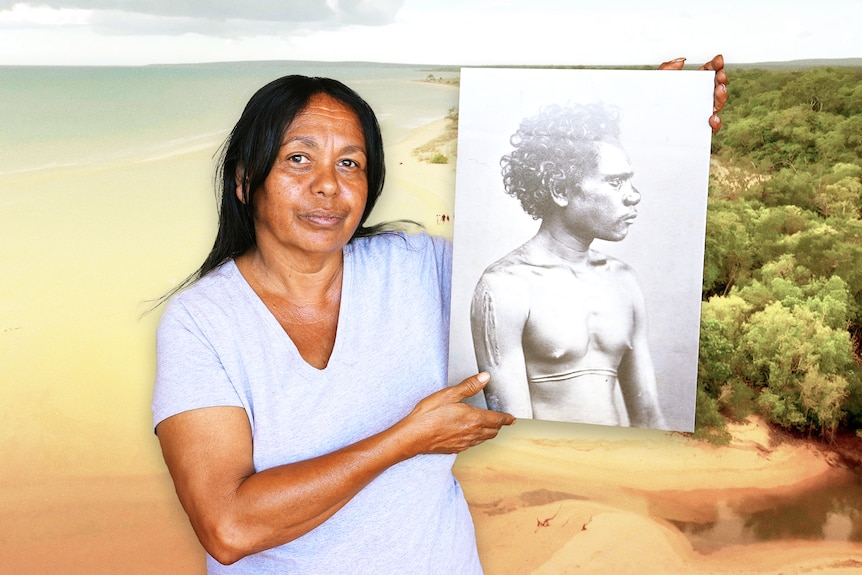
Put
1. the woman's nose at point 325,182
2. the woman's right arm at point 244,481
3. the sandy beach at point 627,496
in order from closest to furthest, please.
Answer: the woman's right arm at point 244,481, the woman's nose at point 325,182, the sandy beach at point 627,496

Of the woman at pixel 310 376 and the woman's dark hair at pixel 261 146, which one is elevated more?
the woman's dark hair at pixel 261 146

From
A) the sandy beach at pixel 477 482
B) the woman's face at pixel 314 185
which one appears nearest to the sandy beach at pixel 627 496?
the sandy beach at pixel 477 482

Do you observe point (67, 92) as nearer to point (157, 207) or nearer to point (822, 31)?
point (157, 207)

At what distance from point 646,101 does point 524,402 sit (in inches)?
25.8

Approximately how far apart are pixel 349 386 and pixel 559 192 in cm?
59

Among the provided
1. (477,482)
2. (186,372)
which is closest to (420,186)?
(477,482)

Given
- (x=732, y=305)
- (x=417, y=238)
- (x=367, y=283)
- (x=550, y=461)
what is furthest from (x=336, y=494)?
(x=732, y=305)

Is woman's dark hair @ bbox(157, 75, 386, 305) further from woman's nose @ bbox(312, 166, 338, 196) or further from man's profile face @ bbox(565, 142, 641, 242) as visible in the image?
man's profile face @ bbox(565, 142, 641, 242)

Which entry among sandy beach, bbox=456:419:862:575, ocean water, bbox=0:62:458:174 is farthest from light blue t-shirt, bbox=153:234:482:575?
ocean water, bbox=0:62:458:174

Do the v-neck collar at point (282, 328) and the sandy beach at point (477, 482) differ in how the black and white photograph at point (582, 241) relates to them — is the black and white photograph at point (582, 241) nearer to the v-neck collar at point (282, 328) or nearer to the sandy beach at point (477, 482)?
the v-neck collar at point (282, 328)

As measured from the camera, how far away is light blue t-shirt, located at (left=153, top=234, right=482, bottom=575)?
1415 millimetres

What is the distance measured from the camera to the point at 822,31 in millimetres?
2715

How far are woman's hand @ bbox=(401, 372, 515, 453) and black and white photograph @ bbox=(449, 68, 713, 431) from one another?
7cm

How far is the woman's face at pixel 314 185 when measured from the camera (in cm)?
→ 148
